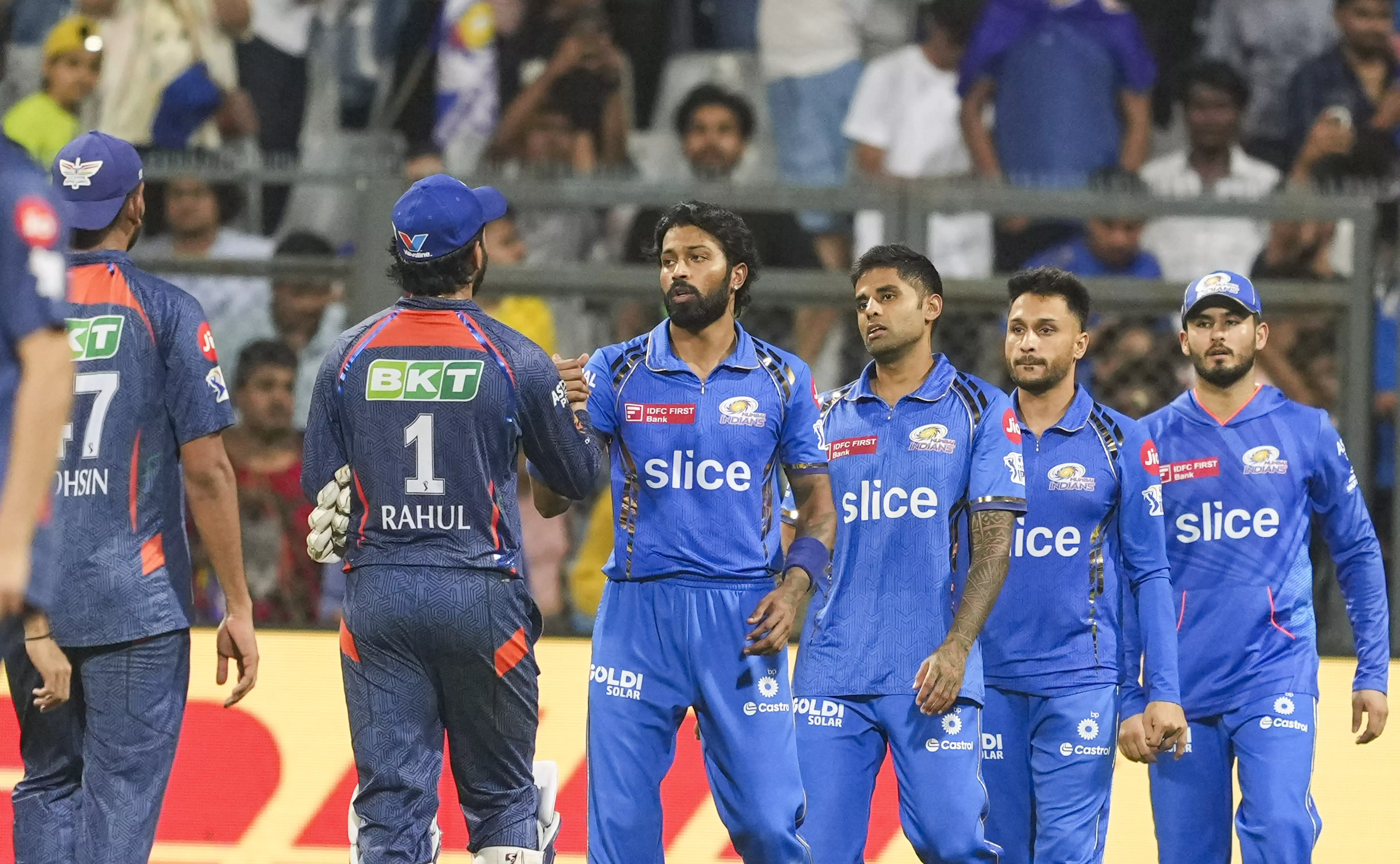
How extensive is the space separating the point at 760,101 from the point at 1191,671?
16.3 ft

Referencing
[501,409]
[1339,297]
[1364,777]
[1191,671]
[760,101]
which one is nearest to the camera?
[501,409]

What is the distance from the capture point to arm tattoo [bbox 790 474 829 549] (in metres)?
5.76

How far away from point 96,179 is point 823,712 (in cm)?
264

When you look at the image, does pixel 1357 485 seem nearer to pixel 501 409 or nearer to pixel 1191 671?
pixel 1191 671

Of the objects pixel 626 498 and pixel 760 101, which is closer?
pixel 626 498

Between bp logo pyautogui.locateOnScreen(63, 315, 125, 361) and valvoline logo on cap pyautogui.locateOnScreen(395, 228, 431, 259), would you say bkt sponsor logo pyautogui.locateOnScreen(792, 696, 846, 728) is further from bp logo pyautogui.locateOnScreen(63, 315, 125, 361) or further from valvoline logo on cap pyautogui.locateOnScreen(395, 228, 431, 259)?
bp logo pyautogui.locateOnScreen(63, 315, 125, 361)

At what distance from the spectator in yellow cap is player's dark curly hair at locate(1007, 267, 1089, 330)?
229 inches

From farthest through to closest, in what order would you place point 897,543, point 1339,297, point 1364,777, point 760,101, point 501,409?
point 760,101
point 1339,297
point 1364,777
point 897,543
point 501,409

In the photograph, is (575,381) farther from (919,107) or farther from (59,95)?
(59,95)

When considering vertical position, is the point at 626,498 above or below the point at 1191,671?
above

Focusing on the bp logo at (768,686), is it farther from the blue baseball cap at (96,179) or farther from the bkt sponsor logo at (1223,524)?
the blue baseball cap at (96,179)

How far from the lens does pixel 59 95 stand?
9969 millimetres

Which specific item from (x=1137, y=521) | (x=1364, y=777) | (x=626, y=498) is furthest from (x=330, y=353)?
(x=1364, y=777)

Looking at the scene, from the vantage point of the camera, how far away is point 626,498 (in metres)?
5.72
